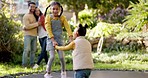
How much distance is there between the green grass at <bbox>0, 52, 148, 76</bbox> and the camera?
786 cm

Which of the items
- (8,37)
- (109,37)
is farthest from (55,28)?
(109,37)

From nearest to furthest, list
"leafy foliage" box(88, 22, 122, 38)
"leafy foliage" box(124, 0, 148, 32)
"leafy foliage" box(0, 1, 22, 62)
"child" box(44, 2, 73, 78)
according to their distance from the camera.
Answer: "child" box(44, 2, 73, 78) → "leafy foliage" box(0, 1, 22, 62) → "leafy foliage" box(88, 22, 122, 38) → "leafy foliage" box(124, 0, 148, 32)

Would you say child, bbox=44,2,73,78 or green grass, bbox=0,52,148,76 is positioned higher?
child, bbox=44,2,73,78

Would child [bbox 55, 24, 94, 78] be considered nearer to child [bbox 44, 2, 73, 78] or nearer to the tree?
child [bbox 44, 2, 73, 78]

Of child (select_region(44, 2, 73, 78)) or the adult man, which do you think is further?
the adult man

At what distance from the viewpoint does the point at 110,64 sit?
9.17 metres

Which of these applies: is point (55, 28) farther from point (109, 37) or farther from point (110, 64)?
point (109, 37)

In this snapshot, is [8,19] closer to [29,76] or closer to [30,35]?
[30,35]

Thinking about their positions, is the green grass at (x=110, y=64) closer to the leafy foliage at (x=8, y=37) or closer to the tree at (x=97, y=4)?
the leafy foliage at (x=8, y=37)

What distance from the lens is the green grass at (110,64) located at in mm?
7864

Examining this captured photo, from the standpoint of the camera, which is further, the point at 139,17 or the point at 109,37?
the point at 139,17

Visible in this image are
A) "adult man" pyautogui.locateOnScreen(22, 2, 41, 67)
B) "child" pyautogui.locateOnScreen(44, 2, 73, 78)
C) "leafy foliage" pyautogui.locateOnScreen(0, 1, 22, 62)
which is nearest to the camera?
"child" pyautogui.locateOnScreen(44, 2, 73, 78)

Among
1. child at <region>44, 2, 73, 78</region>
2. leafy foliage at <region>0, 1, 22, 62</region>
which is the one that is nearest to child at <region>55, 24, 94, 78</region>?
child at <region>44, 2, 73, 78</region>

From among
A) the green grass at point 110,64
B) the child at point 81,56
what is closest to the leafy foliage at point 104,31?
the green grass at point 110,64
